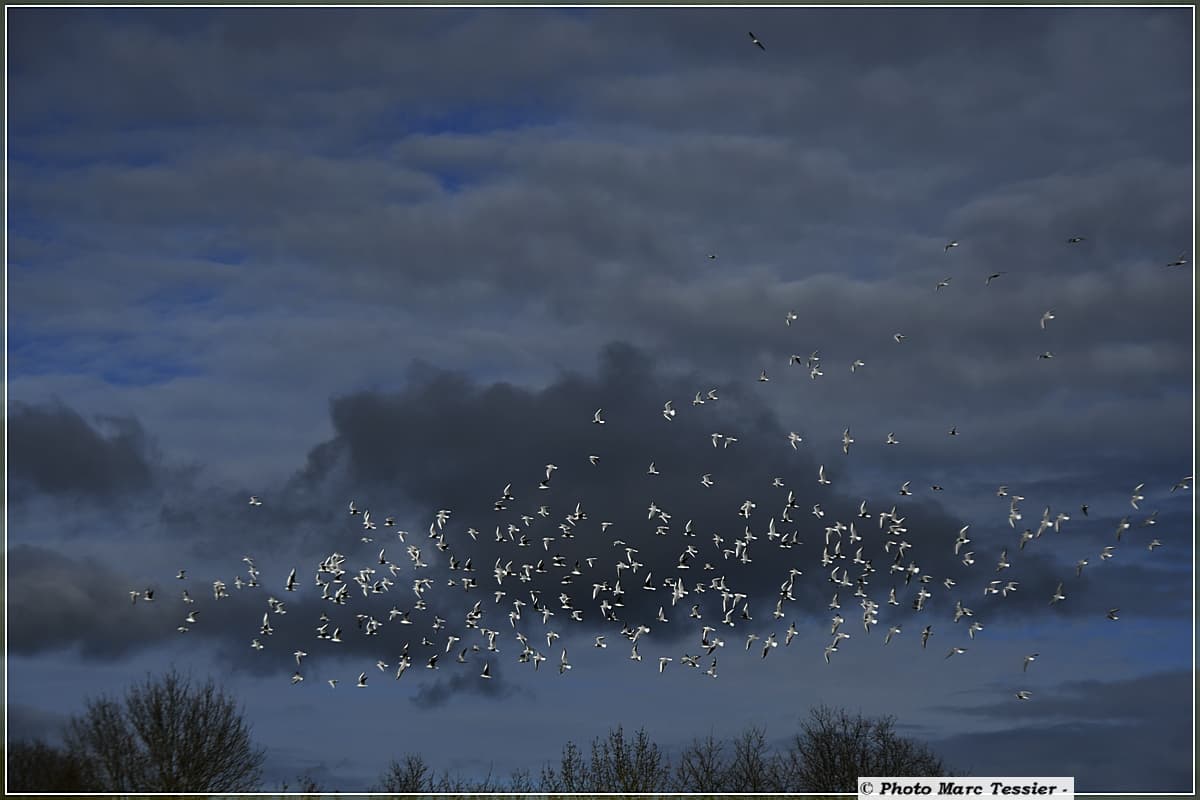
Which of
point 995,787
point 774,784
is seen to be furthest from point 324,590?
point 774,784

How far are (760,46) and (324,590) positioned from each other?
30598 millimetres

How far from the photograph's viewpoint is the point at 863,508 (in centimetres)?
5691

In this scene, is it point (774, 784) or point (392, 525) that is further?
point (774, 784)

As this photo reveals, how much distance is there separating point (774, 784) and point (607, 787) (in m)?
15.9

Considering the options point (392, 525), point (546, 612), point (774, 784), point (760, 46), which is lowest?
point (774, 784)

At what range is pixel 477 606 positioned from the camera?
5866cm

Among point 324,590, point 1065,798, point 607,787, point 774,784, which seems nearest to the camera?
point 1065,798

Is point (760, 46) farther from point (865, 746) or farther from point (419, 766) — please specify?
point (865, 746)

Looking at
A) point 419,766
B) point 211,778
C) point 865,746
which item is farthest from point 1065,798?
point 865,746

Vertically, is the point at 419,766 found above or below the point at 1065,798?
below

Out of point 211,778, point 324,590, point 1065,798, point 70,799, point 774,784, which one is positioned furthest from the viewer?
point 774,784

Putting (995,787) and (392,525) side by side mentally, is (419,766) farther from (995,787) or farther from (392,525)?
(995,787)

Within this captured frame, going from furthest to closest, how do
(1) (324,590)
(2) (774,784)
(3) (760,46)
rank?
1. (2) (774,784)
2. (1) (324,590)
3. (3) (760,46)

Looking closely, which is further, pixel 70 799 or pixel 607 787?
pixel 607 787
